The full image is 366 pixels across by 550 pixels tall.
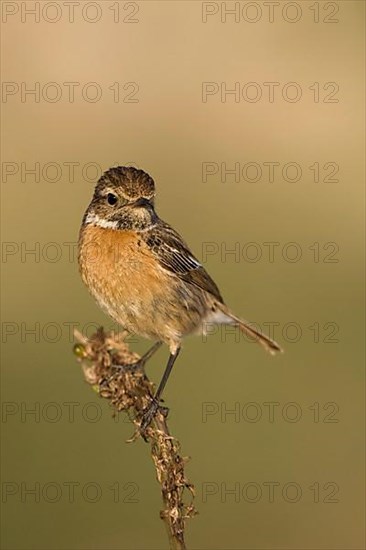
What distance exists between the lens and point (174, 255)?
6.29 meters

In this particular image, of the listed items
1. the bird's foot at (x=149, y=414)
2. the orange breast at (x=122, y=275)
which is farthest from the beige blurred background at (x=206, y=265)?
the bird's foot at (x=149, y=414)

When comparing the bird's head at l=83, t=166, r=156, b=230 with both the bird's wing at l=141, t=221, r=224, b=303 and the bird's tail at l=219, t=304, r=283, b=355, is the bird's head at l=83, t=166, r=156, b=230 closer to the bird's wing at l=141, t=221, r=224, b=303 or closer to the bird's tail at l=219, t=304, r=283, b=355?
the bird's wing at l=141, t=221, r=224, b=303

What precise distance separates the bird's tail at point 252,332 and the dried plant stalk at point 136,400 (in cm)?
253

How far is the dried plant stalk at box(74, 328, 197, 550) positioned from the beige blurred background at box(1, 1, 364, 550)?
4.97m

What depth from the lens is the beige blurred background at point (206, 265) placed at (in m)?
9.31

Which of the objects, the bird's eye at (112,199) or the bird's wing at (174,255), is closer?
the bird's eye at (112,199)

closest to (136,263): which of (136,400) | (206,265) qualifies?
(136,400)

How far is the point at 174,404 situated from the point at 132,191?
196 inches

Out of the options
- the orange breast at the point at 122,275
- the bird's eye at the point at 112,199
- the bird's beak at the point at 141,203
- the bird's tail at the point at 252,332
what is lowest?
the bird's tail at the point at 252,332

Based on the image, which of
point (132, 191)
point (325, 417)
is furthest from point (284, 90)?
point (132, 191)

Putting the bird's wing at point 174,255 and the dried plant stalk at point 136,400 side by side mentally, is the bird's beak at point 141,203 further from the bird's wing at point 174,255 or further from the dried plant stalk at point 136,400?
the dried plant stalk at point 136,400

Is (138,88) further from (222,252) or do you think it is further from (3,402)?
(3,402)

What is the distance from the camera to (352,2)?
1836cm

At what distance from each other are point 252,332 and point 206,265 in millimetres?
6231
